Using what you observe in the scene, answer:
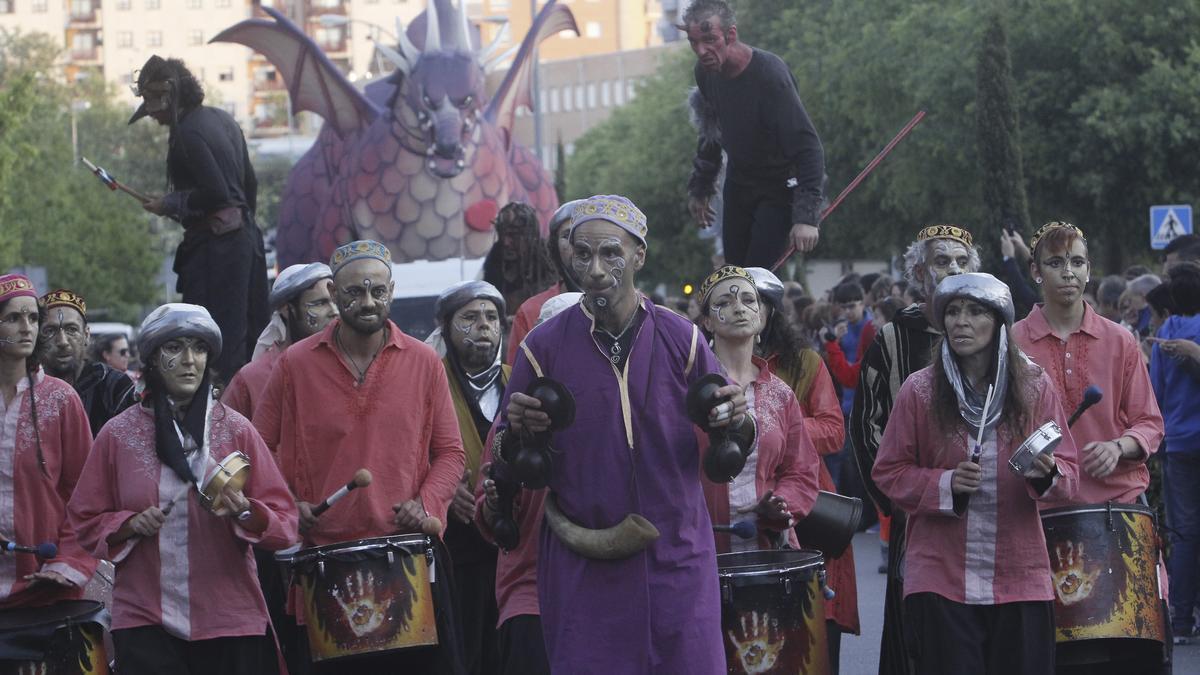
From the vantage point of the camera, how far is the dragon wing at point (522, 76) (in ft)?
83.7

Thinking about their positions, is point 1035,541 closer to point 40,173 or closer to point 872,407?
point 872,407

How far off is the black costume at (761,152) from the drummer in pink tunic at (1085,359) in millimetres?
1477

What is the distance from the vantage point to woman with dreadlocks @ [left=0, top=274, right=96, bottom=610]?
8023 millimetres

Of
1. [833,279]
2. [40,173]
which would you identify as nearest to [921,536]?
[833,279]

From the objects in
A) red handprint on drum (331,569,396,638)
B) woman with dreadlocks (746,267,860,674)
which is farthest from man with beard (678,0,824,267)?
red handprint on drum (331,569,396,638)

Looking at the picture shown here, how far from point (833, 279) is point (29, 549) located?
143ft

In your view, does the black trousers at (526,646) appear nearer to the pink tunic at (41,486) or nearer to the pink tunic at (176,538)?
the pink tunic at (176,538)

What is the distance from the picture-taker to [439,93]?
2377 centimetres

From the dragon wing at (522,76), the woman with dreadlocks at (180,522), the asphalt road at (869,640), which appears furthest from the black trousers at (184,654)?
the dragon wing at (522,76)

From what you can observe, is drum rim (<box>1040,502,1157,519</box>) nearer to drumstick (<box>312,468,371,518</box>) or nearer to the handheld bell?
the handheld bell

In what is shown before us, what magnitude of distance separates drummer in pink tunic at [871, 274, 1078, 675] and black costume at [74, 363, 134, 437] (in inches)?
145

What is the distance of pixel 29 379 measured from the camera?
833cm

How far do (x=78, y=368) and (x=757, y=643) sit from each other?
3.93 m

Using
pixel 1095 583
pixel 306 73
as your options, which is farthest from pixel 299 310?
pixel 306 73
